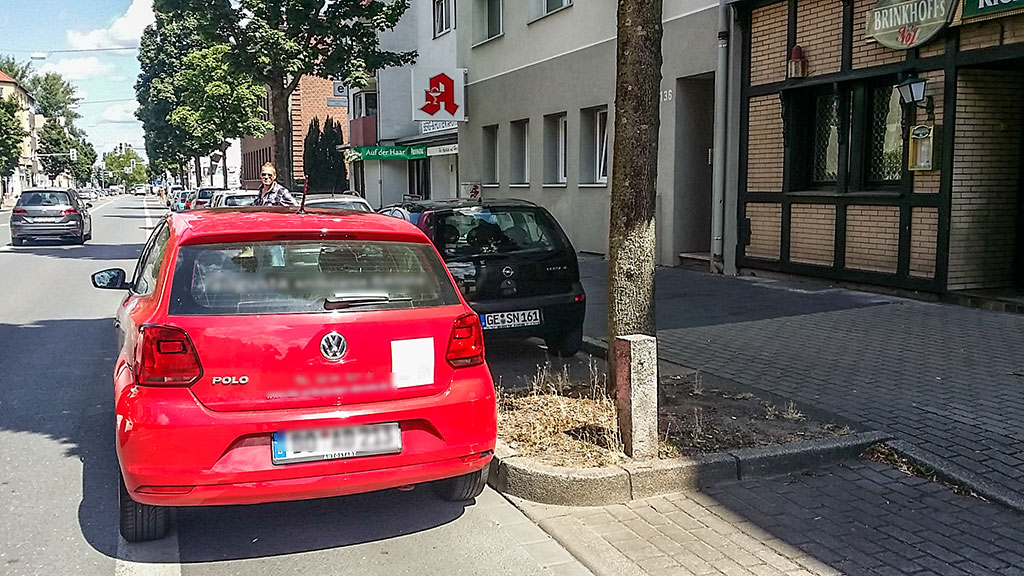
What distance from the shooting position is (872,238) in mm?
11586

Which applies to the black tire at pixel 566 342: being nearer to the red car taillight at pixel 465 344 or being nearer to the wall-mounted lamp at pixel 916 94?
the red car taillight at pixel 465 344

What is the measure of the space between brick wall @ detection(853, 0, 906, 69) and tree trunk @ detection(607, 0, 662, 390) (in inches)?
251

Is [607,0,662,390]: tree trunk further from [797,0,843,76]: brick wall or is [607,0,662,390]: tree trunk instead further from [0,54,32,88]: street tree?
[0,54,32,88]: street tree

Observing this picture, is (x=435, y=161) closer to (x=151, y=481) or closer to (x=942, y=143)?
(x=942, y=143)

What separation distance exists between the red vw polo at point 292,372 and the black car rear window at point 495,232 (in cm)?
363

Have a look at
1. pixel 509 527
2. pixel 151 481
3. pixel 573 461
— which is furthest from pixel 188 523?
pixel 573 461

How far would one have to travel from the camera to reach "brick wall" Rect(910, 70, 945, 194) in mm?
10578

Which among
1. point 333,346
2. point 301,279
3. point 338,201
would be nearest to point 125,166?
point 338,201

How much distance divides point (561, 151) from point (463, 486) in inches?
627

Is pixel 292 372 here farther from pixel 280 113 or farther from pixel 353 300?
pixel 280 113

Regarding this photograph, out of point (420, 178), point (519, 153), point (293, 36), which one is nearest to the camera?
point (519, 153)

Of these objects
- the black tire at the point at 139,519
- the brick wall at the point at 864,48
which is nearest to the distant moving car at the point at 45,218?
the brick wall at the point at 864,48

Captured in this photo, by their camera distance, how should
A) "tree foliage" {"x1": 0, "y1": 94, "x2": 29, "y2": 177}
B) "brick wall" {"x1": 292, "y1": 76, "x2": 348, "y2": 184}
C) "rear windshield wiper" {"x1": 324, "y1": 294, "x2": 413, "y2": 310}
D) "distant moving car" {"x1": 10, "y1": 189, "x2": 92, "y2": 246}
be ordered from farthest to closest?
1. "tree foliage" {"x1": 0, "y1": 94, "x2": 29, "y2": 177}
2. "brick wall" {"x1": 292, "y1": 76, "x2": 348, "y2": 184}
3. "distant moving car" {"x1": 10, "y1": 189, "x2": 92, "y2": 246}
4. "rear windshield wiper" {"x1": 324, "y1": 294, "x2": 413, "y2": 310}

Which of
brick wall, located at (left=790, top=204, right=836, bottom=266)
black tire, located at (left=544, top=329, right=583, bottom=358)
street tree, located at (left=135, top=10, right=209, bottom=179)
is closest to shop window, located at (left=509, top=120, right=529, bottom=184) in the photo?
brick wall, located at (left=790, top=204, right=836, bottom=266)
